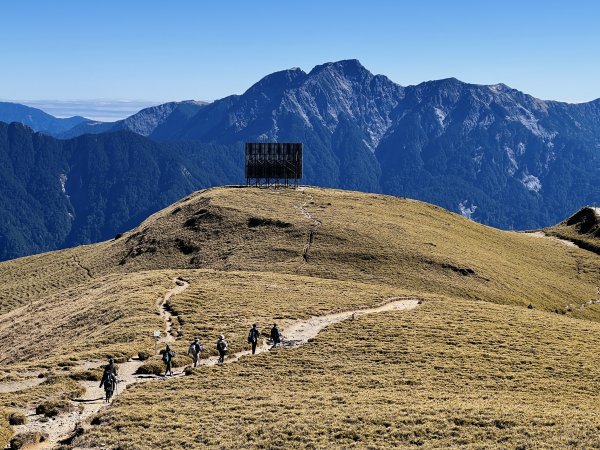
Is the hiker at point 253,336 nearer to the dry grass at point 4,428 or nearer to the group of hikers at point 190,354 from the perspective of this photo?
the group of hikers at point 190,354

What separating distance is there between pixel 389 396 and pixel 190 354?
14.2 metres

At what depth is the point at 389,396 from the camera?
3300 centimetres

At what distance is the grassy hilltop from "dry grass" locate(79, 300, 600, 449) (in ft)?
0.42

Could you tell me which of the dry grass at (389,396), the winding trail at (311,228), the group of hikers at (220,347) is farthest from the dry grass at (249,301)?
the winding trail at (311,228)

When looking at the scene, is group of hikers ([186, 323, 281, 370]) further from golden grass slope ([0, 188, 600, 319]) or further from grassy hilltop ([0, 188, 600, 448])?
golden grass slope ([0, 188, 600, 319])

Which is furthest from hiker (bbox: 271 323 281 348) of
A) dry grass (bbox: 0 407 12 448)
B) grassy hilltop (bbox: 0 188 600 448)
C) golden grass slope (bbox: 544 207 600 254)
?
golden grass slope (bbox: 544 207 600 254)

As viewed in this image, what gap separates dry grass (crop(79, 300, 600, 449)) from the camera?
1065 inches

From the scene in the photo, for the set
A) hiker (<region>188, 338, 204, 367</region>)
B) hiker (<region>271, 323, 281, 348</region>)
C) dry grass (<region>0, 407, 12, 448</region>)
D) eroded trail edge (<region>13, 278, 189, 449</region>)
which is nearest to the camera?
dry grass (<region>0, 407, 12, 448</region>)

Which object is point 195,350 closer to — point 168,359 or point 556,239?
point 168,359

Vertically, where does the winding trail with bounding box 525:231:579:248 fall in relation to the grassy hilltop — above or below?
below

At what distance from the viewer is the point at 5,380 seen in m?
37.9

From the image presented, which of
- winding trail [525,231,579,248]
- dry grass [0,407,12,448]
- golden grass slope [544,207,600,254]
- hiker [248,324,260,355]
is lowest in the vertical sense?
winding trail [525,231,579,248]

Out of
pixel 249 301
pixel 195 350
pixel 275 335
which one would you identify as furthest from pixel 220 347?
pixel 249 301

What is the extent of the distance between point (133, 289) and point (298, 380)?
38.4 metres
